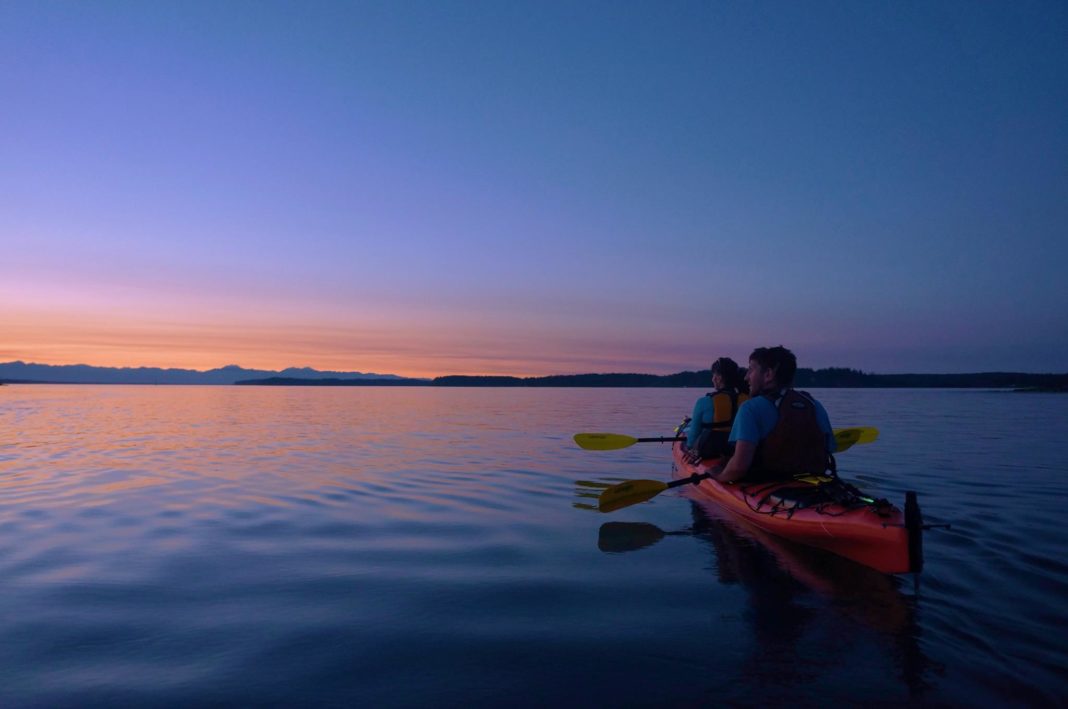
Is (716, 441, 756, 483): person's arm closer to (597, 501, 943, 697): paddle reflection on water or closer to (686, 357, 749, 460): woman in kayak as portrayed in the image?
(597, 501, 943, 697): paddle reflection on water

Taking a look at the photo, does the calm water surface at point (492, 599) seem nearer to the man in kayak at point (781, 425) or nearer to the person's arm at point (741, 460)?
the person's arm at point (741, 460)

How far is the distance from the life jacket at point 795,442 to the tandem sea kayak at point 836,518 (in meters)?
0.18

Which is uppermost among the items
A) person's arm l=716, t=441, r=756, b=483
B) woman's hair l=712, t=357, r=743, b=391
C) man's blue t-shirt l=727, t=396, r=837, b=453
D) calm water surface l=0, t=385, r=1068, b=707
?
woman's hair l=712, t=357, r=743, b=391

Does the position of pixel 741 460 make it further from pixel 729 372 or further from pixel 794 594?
pixel 729 372

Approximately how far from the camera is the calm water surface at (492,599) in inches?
163

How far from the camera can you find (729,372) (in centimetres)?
1073

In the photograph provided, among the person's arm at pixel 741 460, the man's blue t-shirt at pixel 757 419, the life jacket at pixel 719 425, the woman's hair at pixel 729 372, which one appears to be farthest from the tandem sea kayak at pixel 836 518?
the woman's hair at pixel 729 372

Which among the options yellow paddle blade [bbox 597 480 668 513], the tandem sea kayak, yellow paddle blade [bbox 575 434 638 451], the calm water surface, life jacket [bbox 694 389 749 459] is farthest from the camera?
yellow paddle blade [bbox 575 434 638 451]

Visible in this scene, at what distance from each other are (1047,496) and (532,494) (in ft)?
25.7

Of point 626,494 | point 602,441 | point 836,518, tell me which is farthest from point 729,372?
point 836,518

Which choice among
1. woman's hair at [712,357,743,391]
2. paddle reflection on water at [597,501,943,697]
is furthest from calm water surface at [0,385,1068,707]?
woman's hair at [712,357,743,391]

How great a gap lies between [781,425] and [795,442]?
10.4 inches

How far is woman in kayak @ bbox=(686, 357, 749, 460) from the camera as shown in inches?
417

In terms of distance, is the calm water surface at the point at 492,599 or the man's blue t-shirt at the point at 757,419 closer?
the calm water surface at the point at 492,599
